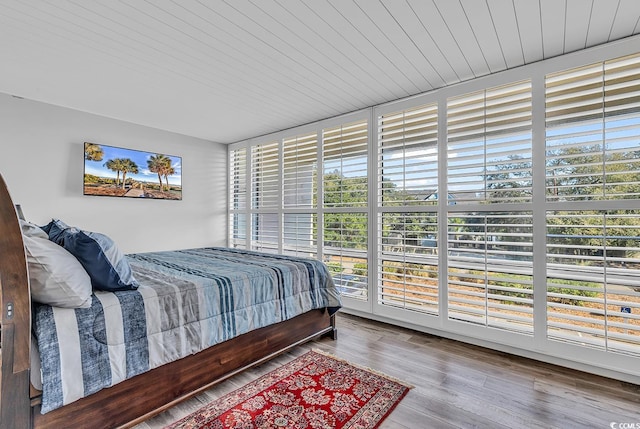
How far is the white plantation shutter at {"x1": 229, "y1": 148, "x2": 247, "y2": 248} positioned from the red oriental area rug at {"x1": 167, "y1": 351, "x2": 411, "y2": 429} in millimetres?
3162

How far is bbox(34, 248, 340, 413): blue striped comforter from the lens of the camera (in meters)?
1.38

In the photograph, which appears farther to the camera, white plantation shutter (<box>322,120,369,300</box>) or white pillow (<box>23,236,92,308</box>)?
white plantation shutter (<box>322,120,369,300</box>)

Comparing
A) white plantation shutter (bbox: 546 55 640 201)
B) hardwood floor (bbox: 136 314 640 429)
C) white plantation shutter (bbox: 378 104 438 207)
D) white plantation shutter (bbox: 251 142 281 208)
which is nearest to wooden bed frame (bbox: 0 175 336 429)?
hardwood floor (bbox: 136 314 640 429)

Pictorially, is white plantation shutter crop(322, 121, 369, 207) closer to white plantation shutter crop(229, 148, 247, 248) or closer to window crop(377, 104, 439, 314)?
window crop(377, 104, 439, 314)

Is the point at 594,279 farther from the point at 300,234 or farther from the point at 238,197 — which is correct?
the point at 238,197

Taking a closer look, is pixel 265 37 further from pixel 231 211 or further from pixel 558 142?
pixel 231 211

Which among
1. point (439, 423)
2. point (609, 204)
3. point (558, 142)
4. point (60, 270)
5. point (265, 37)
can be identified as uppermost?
point (265, 37)

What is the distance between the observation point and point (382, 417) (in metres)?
1.77

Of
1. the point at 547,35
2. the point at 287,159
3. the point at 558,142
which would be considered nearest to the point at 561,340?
the point at 558,142

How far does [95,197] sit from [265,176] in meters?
2.23

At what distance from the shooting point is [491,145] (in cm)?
272

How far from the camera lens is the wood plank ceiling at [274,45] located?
6.23ft

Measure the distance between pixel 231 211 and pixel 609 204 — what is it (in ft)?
15.9

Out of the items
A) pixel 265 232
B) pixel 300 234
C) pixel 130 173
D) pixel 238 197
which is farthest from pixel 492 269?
pixel 130 173
